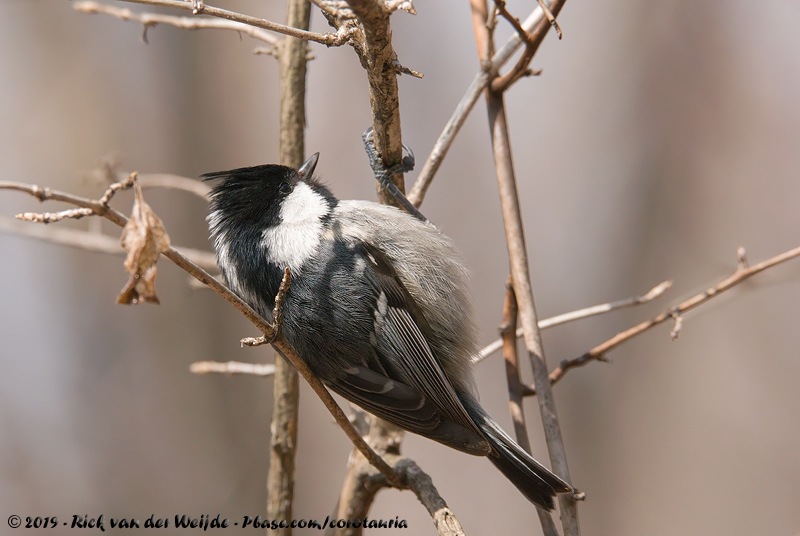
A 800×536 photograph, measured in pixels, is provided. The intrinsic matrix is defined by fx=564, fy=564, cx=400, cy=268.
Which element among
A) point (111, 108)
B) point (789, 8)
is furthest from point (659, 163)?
point (111, 108)

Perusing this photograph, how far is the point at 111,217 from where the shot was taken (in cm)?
75

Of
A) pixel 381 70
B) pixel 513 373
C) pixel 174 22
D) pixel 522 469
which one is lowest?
pixel 522 469

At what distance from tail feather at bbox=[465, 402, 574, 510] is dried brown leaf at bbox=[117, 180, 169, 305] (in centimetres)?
93

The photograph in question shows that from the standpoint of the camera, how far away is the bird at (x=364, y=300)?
1411 mm

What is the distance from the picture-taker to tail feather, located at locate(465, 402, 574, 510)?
4.17ft

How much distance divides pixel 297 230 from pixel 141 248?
83cm

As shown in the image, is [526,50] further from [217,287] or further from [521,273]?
[217,287]

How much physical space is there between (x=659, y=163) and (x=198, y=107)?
8.23 feet

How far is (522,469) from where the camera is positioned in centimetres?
136

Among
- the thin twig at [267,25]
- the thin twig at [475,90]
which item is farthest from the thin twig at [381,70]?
the thin twig at [475,90]

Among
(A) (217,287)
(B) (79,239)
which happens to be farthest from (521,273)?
(B) (79,239)

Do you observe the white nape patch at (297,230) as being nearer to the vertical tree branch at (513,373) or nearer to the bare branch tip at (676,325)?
the vertical tree branch at (513,373)

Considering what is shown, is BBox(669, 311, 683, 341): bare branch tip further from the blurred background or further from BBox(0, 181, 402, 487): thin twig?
the blurred background

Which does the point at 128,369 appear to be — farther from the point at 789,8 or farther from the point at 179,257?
the point at 789,8
